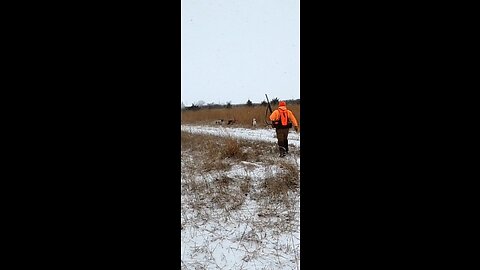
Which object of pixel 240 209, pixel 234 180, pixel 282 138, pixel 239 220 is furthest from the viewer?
pixel 282 138

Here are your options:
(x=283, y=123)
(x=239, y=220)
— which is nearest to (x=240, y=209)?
(x=239, y=220)

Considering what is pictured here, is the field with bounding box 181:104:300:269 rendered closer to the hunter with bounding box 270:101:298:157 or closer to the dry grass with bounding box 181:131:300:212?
the dry grass with bounding box 181:131:300:212

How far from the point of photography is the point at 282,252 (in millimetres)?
3281

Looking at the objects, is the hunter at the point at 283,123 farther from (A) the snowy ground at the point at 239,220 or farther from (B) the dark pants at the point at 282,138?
(A) the snowy ground at the point at 239,220

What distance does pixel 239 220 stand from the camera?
4109 millimetres

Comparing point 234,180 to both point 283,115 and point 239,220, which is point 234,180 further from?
point 283,115

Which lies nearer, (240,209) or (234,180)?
(240,209)

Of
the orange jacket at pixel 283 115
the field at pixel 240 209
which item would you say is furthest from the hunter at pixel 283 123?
the field at pixel 240 209

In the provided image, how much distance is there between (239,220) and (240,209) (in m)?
0.39

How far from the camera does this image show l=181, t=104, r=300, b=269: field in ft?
10.5

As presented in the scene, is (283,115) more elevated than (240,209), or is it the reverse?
(283,115)

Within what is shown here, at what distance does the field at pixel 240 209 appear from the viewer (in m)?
3.21
